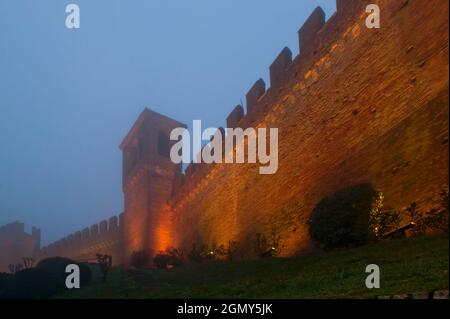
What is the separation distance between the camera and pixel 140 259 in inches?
877

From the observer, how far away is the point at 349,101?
35.5ft

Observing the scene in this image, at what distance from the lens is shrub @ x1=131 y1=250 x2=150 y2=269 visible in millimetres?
22109

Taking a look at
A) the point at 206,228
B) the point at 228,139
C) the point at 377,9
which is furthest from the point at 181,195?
the point at 377,9

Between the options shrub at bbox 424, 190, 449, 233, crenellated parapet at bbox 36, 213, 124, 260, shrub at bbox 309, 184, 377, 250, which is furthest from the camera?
crenellated parapet at bbox 36, 213, 124, 260

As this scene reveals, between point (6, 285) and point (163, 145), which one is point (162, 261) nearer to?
point (6, 285)

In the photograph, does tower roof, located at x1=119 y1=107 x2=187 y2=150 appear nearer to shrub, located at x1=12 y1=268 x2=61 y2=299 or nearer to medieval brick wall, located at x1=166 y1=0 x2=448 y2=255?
medieval brick wall, located at x1=166 y1=0 x2=448 y2=255

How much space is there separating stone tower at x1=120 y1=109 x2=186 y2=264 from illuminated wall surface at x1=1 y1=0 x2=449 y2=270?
12.0 ft

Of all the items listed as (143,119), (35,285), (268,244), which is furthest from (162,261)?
(143,119)

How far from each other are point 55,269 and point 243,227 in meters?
6.96

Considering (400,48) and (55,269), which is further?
(55,269)

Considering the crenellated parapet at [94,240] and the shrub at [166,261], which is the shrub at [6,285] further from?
the crenellated parapet at [94,240]

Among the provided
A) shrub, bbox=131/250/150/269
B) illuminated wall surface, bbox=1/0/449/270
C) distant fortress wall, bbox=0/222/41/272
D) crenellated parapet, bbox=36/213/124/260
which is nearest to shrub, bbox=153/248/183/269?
illuminated wall surface, bbox=1/0/449/270
